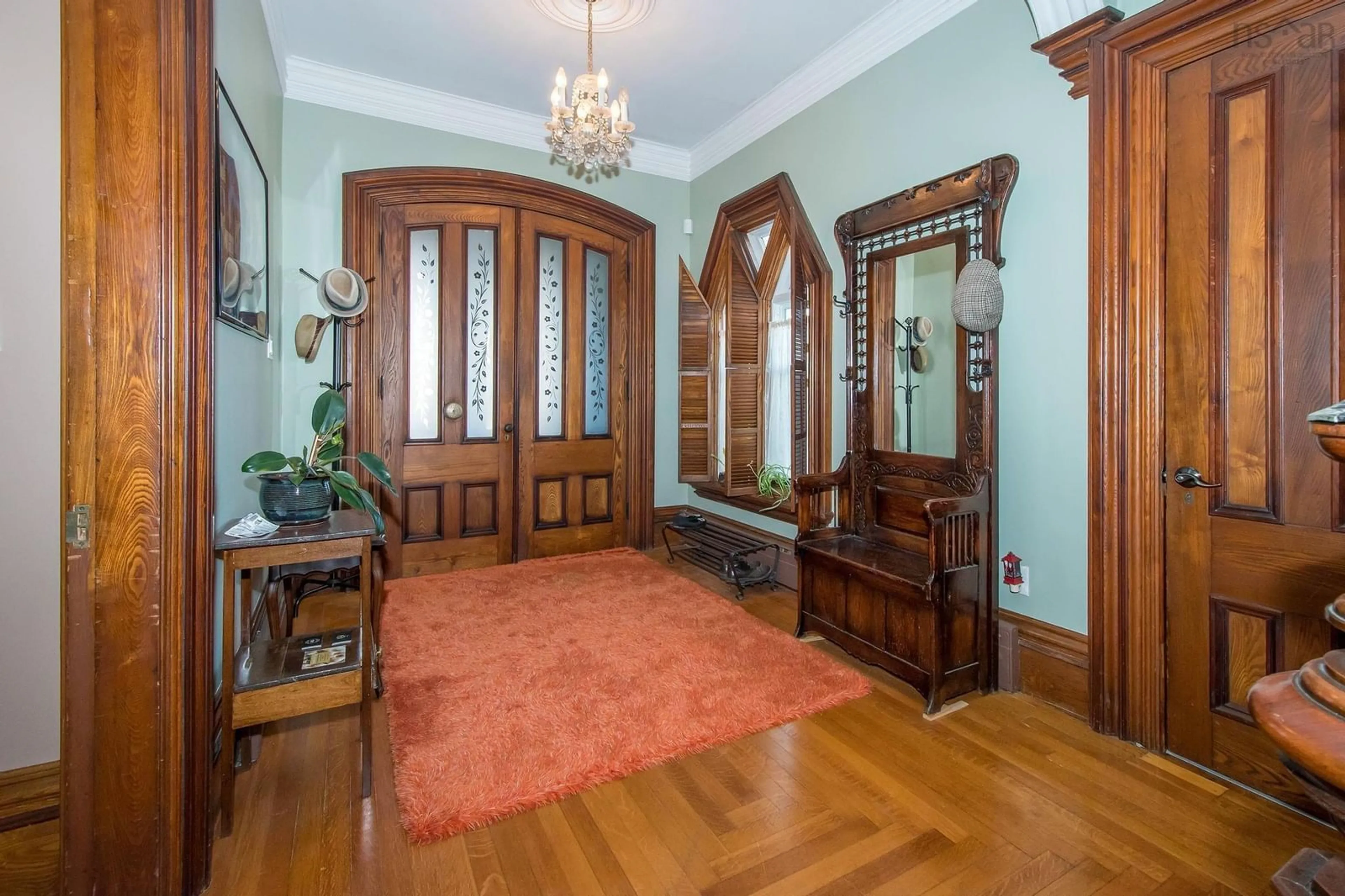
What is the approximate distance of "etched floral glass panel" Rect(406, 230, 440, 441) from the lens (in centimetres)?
419

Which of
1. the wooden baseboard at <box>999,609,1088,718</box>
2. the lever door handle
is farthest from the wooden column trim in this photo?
the wooden baseboard at <box>999,609,1088,718</box>

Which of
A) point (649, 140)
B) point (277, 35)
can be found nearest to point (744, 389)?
point (649, 140)

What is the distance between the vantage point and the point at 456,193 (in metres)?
4.26

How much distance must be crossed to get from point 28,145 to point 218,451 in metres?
0.96

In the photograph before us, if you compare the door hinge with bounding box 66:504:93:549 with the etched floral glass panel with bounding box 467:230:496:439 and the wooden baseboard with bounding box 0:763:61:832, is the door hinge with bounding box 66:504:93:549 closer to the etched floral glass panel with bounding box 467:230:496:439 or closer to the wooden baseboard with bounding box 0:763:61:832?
the wooden baseboard with bounding box 0:763:61:832

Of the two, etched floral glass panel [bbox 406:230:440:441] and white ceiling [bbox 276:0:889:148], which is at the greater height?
white ceiling [bbox 276:0:889:148]

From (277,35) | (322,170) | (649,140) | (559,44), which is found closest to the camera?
(277,35)

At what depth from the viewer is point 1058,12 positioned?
7.47 ft

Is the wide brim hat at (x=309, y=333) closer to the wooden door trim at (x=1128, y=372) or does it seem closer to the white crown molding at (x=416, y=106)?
the white crown molding at (x=416, y=106)

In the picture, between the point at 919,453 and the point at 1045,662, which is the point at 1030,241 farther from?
the point at 1045,662

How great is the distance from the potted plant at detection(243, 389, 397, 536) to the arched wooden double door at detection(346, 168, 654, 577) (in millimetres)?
2194

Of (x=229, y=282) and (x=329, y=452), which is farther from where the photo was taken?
(x=229, y=282)

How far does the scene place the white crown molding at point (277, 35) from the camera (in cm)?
308

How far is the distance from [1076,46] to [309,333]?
3988mm
